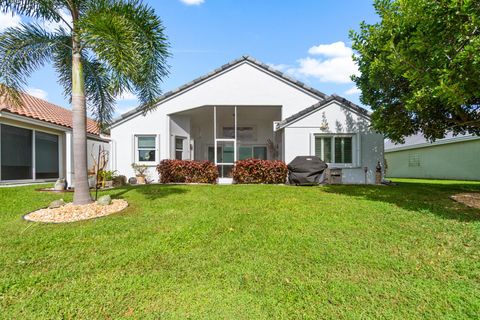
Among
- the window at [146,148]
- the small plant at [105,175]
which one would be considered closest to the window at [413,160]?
the window at [146,148]

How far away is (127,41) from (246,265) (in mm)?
5503

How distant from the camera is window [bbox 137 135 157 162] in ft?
47.4

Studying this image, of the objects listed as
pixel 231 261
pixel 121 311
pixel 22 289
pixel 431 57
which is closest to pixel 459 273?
pixel 231 261

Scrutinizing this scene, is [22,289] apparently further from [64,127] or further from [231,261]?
[64,127]

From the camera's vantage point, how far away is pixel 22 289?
319 cm

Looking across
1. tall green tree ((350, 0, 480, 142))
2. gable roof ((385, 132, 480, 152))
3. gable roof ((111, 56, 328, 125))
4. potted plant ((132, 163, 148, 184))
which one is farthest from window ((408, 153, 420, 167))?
potted plant ((132, 163, 148, 184))

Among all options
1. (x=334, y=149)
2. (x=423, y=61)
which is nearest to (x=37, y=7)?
(x=423, y=61)

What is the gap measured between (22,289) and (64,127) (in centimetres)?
1227

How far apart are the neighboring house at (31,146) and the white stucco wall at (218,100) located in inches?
103

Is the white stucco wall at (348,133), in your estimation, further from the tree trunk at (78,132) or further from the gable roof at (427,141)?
the tree trunk at (78,132)

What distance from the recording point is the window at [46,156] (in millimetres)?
12414

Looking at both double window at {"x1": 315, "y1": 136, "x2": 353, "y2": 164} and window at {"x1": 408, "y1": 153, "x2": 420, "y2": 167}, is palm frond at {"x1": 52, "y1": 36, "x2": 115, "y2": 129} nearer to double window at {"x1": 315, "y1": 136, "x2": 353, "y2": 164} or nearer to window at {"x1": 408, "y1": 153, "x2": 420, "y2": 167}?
double window at {"x1": 315, "y1": 136, "x2": 353, "y2": 164}

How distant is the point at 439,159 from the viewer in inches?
795

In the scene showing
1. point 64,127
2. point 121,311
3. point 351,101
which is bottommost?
point 121,311
